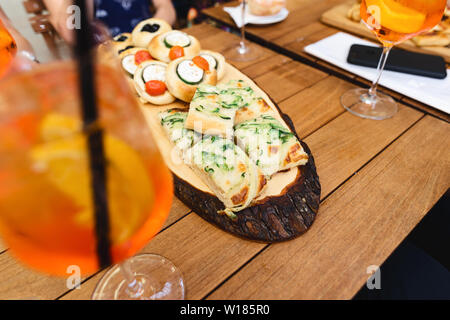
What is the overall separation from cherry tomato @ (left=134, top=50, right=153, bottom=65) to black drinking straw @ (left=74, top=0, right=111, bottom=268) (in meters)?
1.22

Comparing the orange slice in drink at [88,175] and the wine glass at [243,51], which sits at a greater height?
the orange slice in drink at [88,175]

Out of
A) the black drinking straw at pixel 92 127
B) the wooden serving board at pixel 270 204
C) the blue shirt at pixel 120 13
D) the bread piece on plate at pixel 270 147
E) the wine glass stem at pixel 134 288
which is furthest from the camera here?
the blue shirt at pixel 120 13

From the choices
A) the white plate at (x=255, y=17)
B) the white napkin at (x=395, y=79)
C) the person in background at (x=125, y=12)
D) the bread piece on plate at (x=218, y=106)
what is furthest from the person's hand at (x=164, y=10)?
the bread piece on plate at (x=218, y=106)

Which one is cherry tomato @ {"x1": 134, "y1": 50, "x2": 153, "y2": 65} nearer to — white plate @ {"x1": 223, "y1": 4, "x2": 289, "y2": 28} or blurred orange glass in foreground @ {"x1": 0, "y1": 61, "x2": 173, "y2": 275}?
white plate @ {"x1": 223, "y1": 4, "x2": 289, "y2": 28}

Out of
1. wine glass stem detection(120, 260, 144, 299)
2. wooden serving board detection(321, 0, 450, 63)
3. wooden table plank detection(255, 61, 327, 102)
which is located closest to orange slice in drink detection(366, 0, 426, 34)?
wooden table plank detection(255, 61, 327, 102)

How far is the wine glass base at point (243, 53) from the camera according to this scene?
166 centimetres

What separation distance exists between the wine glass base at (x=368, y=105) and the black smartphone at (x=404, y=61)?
0.17m

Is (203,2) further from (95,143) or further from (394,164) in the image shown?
(95,143)

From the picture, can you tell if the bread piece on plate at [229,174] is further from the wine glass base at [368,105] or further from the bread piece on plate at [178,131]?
the wine glass base at [368,105]

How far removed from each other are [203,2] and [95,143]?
138 inches

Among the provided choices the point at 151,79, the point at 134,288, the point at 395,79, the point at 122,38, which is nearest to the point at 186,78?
the point at 151,79

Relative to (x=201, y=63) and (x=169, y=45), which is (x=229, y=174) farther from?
(x=169, y=45)

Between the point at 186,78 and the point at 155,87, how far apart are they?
0.13m

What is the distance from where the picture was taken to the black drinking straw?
0.27m
